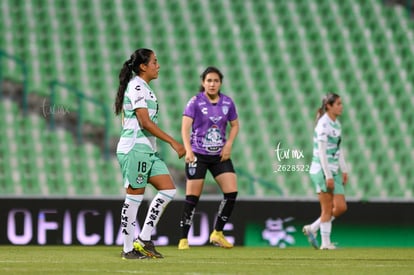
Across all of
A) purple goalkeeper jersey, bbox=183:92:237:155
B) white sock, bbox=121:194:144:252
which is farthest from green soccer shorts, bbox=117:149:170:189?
purple goalkeeper jersey, bbox=183:92:237:155

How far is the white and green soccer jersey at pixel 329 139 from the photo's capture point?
33.5 feet

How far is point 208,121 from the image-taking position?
9945 mm

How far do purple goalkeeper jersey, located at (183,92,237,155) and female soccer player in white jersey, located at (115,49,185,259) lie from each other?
1733 mm

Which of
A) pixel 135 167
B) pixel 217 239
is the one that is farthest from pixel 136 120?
pixel 217 239

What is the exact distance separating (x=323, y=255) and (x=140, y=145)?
2.15 metres

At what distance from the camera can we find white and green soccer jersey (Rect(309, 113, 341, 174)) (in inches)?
→ 402

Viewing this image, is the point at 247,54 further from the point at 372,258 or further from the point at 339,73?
the point at 372,258

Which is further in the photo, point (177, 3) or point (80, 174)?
point (177, 3)

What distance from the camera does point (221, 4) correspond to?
57.3ft

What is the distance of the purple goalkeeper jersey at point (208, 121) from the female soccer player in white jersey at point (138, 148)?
5.69 feet

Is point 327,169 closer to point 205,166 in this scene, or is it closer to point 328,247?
point 328,247

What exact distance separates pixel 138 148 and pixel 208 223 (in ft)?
11.0

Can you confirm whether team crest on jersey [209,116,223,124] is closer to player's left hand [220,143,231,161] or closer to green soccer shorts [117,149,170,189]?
player's left hand [220,143,231,161]

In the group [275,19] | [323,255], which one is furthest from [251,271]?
[275,19]
